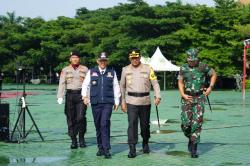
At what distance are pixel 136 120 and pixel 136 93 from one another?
0.45 m

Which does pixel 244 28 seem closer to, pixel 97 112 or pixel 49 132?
pixel 49 132

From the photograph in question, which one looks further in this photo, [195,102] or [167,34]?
[167,34]

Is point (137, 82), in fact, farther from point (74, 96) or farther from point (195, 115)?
point (74, 96)

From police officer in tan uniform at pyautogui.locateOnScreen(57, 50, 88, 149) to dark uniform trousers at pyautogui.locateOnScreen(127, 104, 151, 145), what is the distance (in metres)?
1.16

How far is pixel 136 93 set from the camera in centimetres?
863

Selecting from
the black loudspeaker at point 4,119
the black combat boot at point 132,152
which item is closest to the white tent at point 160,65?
the black loudspeaker at point 4,119

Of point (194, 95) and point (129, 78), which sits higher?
point (129, 78)

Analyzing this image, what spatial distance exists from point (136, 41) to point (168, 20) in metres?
3.30

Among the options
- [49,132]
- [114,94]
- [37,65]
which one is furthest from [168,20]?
[114,94]

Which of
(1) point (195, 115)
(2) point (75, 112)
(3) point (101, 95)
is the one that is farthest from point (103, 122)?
(1) point (195, 115)

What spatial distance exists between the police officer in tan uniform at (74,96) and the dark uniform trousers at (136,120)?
3.79ft

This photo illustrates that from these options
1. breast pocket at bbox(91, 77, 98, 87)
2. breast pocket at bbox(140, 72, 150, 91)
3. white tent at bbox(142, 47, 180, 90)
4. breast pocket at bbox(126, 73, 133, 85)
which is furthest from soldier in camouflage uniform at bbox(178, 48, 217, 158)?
white tent at bbox(142, 47, 180, 90)

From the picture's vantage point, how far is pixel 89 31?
55.2 metres

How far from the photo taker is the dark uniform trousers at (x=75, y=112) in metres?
9.44
